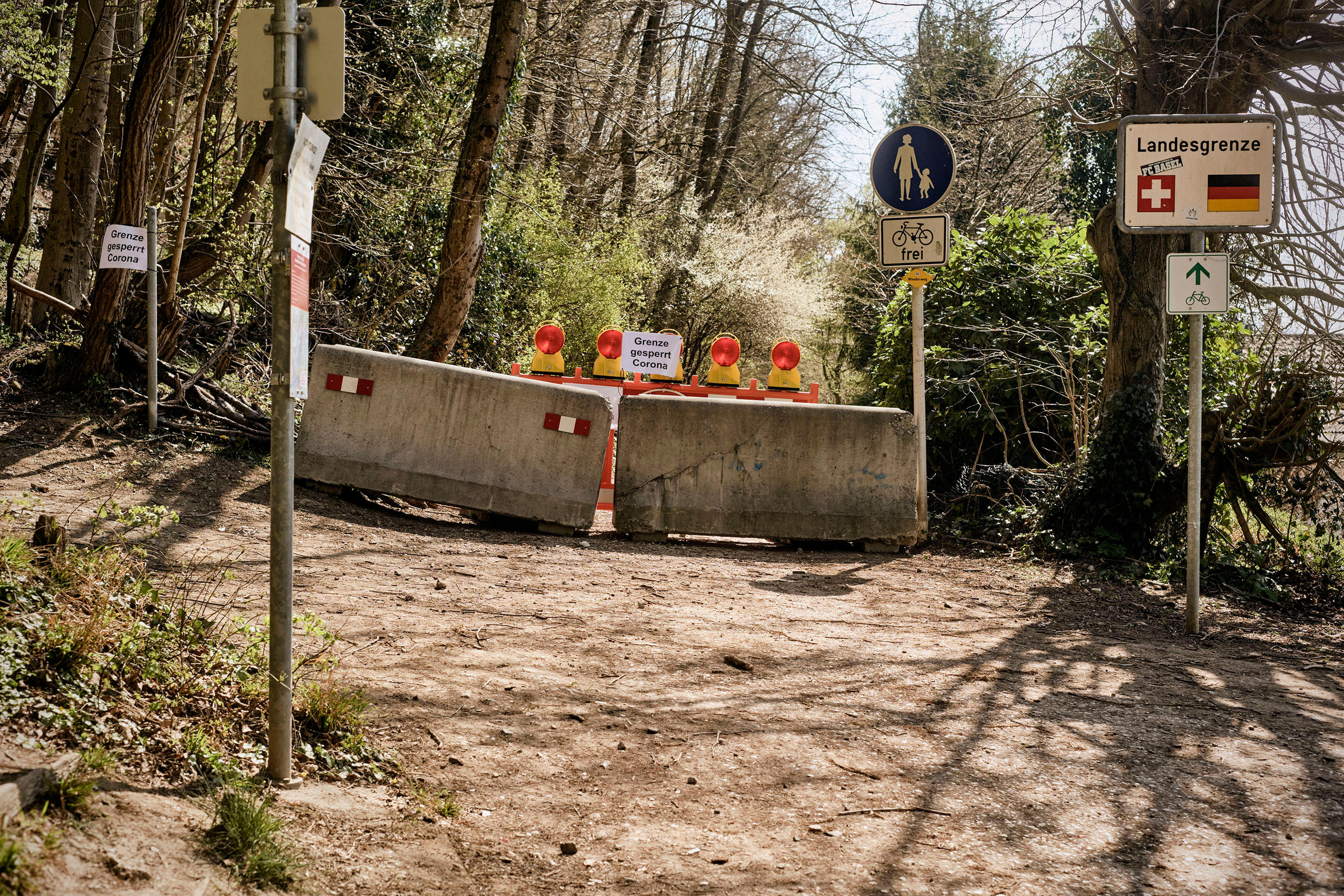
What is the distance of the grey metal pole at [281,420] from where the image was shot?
3414 mm

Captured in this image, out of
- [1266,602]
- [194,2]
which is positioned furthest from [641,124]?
[1266,602]

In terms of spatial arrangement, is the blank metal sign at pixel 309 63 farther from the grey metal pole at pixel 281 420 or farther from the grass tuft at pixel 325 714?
the grass tuft at pixel 325 714

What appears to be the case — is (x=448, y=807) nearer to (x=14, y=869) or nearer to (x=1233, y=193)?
(x=14, y=869)

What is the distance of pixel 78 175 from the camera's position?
12.5 meters

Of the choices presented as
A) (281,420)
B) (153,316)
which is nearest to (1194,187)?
(281,420)

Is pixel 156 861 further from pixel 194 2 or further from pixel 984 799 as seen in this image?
pixel 194 2

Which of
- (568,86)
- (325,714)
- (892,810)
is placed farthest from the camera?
(568,86)

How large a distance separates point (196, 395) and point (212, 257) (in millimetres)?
2443

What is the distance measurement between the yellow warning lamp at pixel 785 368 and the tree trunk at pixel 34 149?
9784 mm

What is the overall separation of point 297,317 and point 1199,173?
5.91 m

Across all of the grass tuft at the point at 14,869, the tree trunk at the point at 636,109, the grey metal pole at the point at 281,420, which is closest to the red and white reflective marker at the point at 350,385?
the grey metal pole at the point at 281,420

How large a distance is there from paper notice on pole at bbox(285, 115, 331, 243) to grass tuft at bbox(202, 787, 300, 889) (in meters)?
1.82

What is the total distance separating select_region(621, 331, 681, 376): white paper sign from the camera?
14.1m

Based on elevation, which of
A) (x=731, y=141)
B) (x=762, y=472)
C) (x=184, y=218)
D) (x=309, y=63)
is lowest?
(x=762, y=472)
